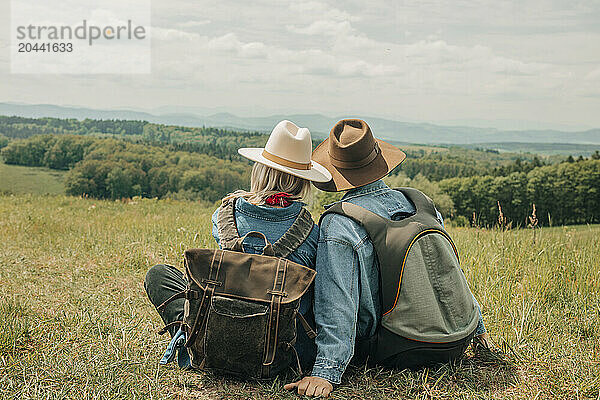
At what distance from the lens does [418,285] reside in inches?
102

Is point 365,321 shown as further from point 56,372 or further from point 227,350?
point 56,372

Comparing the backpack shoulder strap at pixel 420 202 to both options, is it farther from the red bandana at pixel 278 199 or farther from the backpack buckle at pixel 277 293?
the backpack buckle at pixel 277 293

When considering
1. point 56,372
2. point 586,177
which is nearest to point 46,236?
point 56,372

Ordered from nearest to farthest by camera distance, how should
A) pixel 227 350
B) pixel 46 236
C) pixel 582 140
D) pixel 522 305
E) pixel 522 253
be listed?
pixel 227 350 < pixel 522 305 < pixel 522 253 < pixel 46 236 < pixel 582 140

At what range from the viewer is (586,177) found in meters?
54.4

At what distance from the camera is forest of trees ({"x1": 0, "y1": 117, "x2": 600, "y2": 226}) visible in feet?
95.0

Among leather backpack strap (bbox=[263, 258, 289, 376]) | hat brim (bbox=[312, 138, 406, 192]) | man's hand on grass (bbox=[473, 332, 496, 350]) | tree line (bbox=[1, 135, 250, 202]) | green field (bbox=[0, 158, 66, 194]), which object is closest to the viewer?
leather backpack strap (bbox=[263, 258, 289, 376])

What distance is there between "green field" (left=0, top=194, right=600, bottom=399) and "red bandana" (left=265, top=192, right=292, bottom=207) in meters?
0.96

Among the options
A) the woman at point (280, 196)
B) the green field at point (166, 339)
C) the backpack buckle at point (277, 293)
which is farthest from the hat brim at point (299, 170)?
the green field at point (166, 339)

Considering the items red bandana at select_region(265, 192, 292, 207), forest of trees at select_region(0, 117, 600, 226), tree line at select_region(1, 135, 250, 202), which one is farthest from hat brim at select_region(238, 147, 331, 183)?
tree line at select_region(1, 135, 250, 202)

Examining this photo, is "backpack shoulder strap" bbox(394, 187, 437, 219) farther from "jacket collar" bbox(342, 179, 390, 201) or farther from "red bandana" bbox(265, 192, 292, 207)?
"red bandana" bbox(265, 192, 292, 207)

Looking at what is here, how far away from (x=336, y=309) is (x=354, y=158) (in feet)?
2.63

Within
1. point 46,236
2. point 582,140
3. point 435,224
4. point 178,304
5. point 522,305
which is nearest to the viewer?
point 435,224

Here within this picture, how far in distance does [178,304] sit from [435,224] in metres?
1.57
